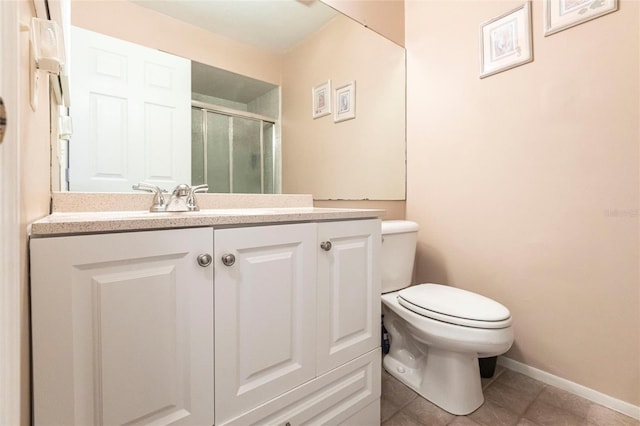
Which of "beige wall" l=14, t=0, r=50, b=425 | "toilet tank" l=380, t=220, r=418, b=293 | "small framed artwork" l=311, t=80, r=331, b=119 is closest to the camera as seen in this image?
"beige wall" l=14, t=0, r=50, b=425

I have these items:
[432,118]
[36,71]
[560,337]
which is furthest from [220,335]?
[432,118]

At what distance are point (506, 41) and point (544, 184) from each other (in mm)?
738

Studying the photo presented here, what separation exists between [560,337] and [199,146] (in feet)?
5.91

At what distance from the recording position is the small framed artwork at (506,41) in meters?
1.41

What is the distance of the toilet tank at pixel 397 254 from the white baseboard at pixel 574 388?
2.10 feet

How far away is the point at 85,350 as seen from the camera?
600mm

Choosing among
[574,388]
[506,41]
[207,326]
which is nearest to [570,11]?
[506,41]

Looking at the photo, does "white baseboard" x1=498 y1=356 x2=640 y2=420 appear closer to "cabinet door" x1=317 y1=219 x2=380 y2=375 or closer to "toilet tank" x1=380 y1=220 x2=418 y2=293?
"toilet tank" x1=380 y1=220 x2=418 y2=293

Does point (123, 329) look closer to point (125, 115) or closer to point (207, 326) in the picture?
point (207, 326)

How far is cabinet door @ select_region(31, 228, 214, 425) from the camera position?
568 mm

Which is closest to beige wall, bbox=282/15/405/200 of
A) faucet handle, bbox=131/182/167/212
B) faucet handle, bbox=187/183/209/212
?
faucet handle, bbox=187/183/209/212

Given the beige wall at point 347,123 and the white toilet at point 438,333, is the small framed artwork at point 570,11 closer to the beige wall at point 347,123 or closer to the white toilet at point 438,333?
the beige wall at point 347,123

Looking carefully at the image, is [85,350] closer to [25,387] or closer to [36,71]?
[25,387]

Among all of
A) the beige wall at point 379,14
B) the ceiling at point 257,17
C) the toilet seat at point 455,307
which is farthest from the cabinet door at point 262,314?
the beige wall at point 379,14
